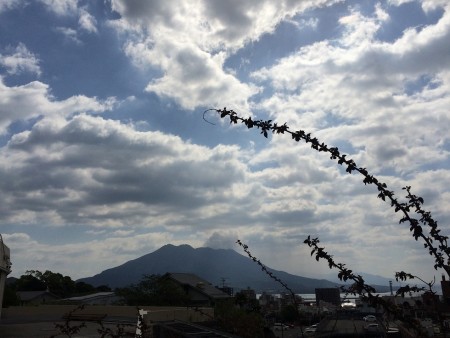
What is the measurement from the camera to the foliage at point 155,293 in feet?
163

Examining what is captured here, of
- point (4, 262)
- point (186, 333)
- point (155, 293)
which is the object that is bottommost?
point (186, 333)

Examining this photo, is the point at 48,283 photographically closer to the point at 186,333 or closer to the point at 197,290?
the point at 197,290

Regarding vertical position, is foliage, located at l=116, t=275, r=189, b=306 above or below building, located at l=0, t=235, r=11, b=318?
below

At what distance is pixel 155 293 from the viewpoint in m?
50.9

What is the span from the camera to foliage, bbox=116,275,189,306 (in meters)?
49.7

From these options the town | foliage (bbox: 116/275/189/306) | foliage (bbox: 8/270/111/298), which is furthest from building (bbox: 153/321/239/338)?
foliage (bbox: 8/270/111/298)

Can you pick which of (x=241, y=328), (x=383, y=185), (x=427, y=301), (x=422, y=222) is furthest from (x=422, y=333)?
(x=241, y=328)

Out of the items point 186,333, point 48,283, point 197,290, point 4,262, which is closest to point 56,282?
point 48,283

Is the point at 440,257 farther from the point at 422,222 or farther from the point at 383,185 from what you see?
the point at 383,185

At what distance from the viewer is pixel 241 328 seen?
6.21 m

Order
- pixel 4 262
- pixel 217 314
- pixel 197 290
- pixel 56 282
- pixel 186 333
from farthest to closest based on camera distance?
1. pixel 56 282
2. pixel 197 290
3. pixel 4 262
4. pixel 217 314
5. pixel 186 333

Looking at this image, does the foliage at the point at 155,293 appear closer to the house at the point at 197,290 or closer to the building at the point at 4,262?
the house at the point at 197,290

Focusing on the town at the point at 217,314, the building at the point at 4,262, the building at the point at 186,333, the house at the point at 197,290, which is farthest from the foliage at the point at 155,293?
the building at the point at 186,333

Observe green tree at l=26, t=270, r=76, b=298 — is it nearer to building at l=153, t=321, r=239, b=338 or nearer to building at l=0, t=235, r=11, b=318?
building at l=0, t=235, r=11, b=318
